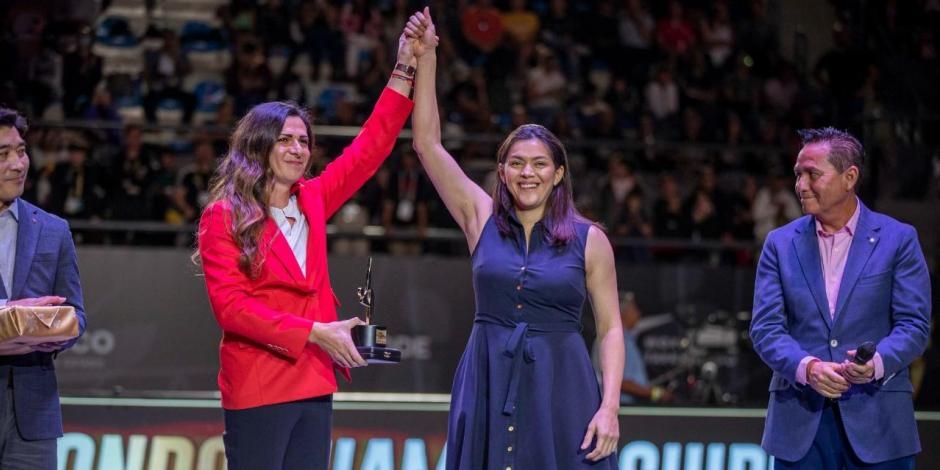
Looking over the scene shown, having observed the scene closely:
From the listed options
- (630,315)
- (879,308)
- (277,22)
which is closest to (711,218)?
(630,315)

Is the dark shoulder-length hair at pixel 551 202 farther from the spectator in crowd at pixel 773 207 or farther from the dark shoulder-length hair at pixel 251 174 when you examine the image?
the spectator in crowd at pixel 773 207

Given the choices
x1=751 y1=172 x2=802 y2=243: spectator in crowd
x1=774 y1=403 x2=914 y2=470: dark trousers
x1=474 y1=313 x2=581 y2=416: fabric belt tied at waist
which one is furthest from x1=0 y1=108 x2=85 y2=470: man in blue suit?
x1=751 y1=172 x2=802 y2=243: spectator in crowd

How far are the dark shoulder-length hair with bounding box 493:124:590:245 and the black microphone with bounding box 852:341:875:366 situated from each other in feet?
3.61

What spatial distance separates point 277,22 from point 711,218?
523cm

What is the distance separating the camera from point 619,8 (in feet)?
50.7

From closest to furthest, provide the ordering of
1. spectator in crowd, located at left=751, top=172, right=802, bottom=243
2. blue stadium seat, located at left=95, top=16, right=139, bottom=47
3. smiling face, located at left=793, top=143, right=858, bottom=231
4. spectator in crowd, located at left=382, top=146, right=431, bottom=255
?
smiling face, located at left=793, top=143, right=858, bottom=231 → spectator in crowd, located at left=382, top=146, right=431, bottom=255 → spectator in crowd, located at left=751, top=172, right=802, bottom=243 → blue stadium seat, located at left=95, top=16, right=139, bottom=47

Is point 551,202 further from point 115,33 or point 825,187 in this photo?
point 115,33

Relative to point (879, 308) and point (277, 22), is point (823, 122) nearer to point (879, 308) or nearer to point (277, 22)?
point (277, 22)

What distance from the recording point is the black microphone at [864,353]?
14.6ft

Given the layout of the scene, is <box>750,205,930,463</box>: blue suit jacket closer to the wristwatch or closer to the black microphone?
the black microphone

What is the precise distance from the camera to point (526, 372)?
4.19 meters

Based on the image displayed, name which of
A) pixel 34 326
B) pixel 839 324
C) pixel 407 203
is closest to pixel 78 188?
pixel 407 203

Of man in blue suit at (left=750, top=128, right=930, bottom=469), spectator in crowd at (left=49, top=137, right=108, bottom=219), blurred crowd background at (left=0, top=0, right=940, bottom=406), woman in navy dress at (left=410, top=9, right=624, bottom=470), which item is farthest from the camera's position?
blurred crowd background at (left=0, top=0, right=940, bottom=406)

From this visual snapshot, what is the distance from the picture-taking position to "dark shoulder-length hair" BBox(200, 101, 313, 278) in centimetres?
411
